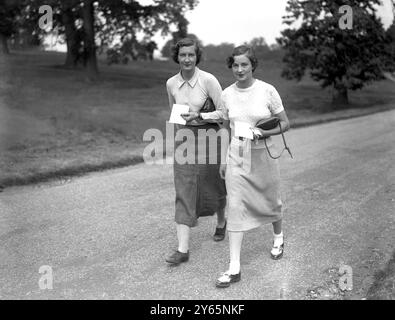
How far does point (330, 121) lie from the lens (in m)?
21.0

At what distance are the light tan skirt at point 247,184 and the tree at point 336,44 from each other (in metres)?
24.9

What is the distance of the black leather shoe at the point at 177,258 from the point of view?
15.1ft

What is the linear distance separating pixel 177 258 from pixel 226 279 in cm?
65

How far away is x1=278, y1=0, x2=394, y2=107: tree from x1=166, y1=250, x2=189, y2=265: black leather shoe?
2511 cm

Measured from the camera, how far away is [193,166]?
4.69m

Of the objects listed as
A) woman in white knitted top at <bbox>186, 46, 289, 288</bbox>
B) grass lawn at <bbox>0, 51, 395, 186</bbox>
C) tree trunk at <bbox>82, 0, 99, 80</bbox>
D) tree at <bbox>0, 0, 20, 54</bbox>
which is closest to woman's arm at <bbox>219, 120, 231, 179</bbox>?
woman in white knitted top at <bbox>186, 46, 289, 288</bbox>

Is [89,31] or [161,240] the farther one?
[89,31]

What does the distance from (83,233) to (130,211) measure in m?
1.02

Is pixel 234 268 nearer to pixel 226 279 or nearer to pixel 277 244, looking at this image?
pixel 226 279

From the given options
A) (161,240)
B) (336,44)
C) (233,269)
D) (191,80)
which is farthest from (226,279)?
(336,44)

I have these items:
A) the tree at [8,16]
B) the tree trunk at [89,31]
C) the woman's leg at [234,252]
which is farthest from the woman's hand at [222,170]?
the tree at [8,16]

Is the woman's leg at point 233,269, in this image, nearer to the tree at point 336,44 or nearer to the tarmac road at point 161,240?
the tarmac road at point 161,240

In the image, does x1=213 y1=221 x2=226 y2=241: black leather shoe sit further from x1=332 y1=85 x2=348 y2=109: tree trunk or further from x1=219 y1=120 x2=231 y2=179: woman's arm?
x1=332 y1=85 x2=348 y2=109: tree trunk

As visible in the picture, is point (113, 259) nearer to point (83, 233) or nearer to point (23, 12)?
point (83, 233)
